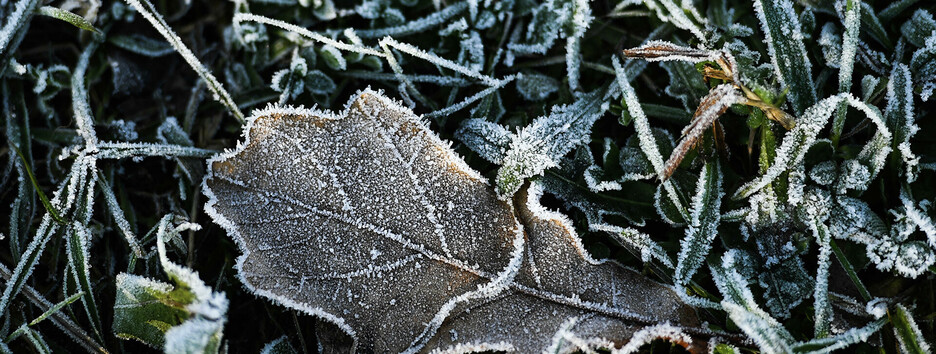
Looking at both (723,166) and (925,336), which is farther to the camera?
(723,166)

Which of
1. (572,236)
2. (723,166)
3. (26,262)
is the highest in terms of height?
(723,166)

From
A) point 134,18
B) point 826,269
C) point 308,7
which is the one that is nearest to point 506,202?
point 826,269

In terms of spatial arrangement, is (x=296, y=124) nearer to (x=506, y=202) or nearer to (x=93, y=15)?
(x=506, y=202)

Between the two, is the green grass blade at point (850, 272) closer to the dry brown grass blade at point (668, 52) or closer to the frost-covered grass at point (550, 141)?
the frost-covered grass at point (550, 141)

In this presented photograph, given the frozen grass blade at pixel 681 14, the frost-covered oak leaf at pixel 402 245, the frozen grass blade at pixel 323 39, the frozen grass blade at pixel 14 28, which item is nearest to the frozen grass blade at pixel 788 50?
the frozen grass blade at pixel 681 14

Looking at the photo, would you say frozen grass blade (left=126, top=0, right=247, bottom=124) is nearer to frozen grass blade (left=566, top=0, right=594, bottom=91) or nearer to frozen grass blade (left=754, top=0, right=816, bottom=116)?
frozen grass blade (left=566, top=0, right=594, bottom=91)

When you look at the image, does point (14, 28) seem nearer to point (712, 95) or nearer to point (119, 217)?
point (119, 217)
